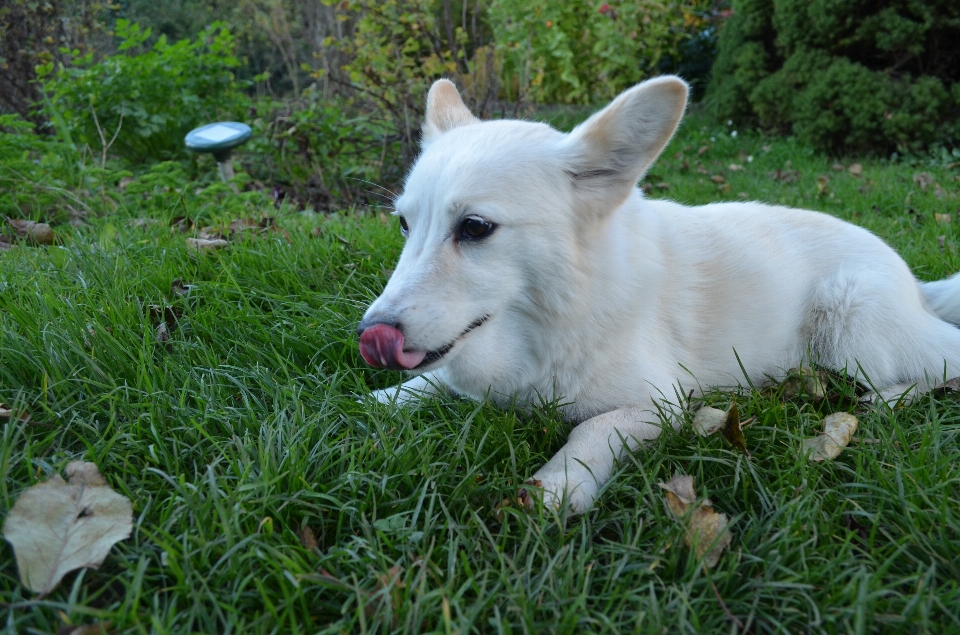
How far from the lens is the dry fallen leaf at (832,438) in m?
1.79

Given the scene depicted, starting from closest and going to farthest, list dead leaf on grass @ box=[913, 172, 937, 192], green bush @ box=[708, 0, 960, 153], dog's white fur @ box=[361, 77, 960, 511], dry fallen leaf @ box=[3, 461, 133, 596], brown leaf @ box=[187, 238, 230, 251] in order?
dry fallen leaf @ box=[3, 461, 133, 596] → dog's white fur @ box=[361, 77, 960, 511] → brown leaf @ box=[187, 238, 230, 251] → dead leaf on grass @ box=[913, 172, 937, 192] → green bush @ box=[708, 0, 960, 153]

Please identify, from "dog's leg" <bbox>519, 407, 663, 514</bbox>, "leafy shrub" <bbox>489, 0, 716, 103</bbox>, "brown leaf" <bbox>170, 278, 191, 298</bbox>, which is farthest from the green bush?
"brown leaf" <bbox>170, 278, 191, 298</bbox>

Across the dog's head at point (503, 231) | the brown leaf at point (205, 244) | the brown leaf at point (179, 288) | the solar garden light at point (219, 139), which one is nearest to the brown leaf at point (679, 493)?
the dog's head at point (503, 231)

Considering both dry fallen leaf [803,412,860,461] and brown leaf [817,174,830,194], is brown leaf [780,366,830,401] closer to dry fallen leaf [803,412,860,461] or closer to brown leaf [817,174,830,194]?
dry fallen leaf [803,412,860,461]

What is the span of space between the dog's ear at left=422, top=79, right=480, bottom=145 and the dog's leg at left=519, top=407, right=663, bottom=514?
1195mm

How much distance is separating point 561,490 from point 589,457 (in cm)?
16

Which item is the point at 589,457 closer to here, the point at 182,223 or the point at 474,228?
the point at 474,228

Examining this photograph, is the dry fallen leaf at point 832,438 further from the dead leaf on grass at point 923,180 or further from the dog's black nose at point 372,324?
the dead leaf on grass at point 923,180

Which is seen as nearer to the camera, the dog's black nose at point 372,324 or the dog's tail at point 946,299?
the dog's black nose at point 372,324

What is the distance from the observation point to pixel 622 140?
76.9 inches

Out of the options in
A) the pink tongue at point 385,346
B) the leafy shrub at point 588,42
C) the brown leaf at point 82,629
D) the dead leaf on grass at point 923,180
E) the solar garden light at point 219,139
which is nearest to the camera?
the brown leaf at point 82,629

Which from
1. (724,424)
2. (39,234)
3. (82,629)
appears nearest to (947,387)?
(724,424)

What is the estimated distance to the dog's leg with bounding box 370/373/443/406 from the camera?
82.7 inches

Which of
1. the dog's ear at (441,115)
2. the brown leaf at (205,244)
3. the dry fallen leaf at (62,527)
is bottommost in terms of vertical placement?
the brown leaf at (205,244)
